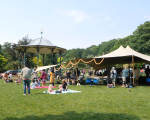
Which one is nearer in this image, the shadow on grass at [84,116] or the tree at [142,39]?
the shadow on grass at [84,116]

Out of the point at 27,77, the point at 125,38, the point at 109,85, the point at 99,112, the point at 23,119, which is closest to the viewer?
the point at 23,119

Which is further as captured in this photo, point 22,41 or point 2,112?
point 22,41

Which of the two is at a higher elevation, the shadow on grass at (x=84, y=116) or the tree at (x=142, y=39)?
the tree at (x=142, y=39)

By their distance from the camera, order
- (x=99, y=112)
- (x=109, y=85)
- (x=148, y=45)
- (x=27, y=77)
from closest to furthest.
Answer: (x=99, y=112) < (x=27, y=77) < (x=109, y=85) < (x=148, y=45)

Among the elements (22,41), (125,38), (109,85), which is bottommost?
(109,85)

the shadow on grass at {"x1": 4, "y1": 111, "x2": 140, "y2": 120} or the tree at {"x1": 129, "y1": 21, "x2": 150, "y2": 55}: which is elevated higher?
the tree at {"x1": 129, "y1": 21, "x2": 150, "y2": 55}

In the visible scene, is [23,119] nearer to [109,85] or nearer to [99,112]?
[99,112]

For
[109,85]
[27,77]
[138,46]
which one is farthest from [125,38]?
[27,77]

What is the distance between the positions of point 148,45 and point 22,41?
33.2 m

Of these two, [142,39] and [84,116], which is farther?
[142,39]

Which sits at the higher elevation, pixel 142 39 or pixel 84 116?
pixel 142 39

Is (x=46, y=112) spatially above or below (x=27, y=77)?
below

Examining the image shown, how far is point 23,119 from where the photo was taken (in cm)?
496

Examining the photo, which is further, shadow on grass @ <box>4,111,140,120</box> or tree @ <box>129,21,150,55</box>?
tree @ <box>129,21,150,55</box>
